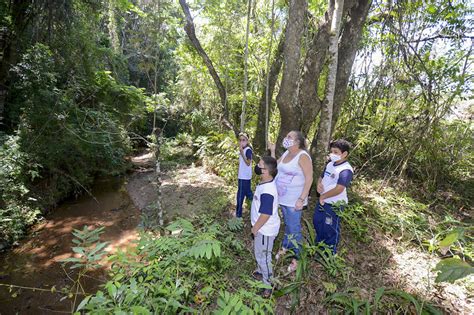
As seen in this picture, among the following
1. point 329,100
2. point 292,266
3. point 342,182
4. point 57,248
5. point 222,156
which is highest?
point 329,100

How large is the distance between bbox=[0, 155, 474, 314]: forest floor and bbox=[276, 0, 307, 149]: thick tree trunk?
195 cm

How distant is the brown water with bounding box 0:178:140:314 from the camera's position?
12.3 feet

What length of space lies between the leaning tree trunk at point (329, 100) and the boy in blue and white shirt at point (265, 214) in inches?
88.7

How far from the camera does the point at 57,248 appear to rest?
5043 mm

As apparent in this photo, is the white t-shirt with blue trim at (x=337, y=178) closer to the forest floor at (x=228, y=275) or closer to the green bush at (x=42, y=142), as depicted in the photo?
the forest floor at (x=228, y=275)

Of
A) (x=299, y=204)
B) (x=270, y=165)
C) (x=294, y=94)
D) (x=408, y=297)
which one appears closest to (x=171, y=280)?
(x=270, y=165)

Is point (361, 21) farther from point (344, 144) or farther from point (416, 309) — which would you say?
point (416, 309)

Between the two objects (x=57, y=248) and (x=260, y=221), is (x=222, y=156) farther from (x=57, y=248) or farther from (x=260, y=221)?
(x=260, y=221)

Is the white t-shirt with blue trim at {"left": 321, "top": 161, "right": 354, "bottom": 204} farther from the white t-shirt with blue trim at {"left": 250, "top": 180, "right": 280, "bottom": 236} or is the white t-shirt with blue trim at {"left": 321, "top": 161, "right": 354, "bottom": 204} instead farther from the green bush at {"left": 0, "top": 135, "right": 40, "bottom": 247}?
the green bush at {"left": 0, "top": 135, "right": 40, "bottom": 247}

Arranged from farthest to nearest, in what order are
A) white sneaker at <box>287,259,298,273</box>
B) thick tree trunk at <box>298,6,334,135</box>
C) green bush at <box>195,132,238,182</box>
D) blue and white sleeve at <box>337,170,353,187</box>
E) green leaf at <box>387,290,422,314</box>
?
green bush at <box>195,132,238,182</box>
thick tree trunk at <box>298,6,334,135</box>
white sneaker at <box>287,259,298,273</box>
blue and white sleeve at <box>337,170,353,187</box>
green leaf at <box>387,290,422,314</box>

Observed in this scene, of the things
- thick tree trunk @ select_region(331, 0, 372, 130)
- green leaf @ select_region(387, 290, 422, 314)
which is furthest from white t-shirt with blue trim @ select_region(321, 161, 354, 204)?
thick tree trunk @ select_region(331, 0, 372, 130)

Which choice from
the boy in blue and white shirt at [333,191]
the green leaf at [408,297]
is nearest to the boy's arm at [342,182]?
the boy in blue and white shirt at [333,191]

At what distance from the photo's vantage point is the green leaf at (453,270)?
1.17 meters

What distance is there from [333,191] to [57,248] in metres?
5.47
